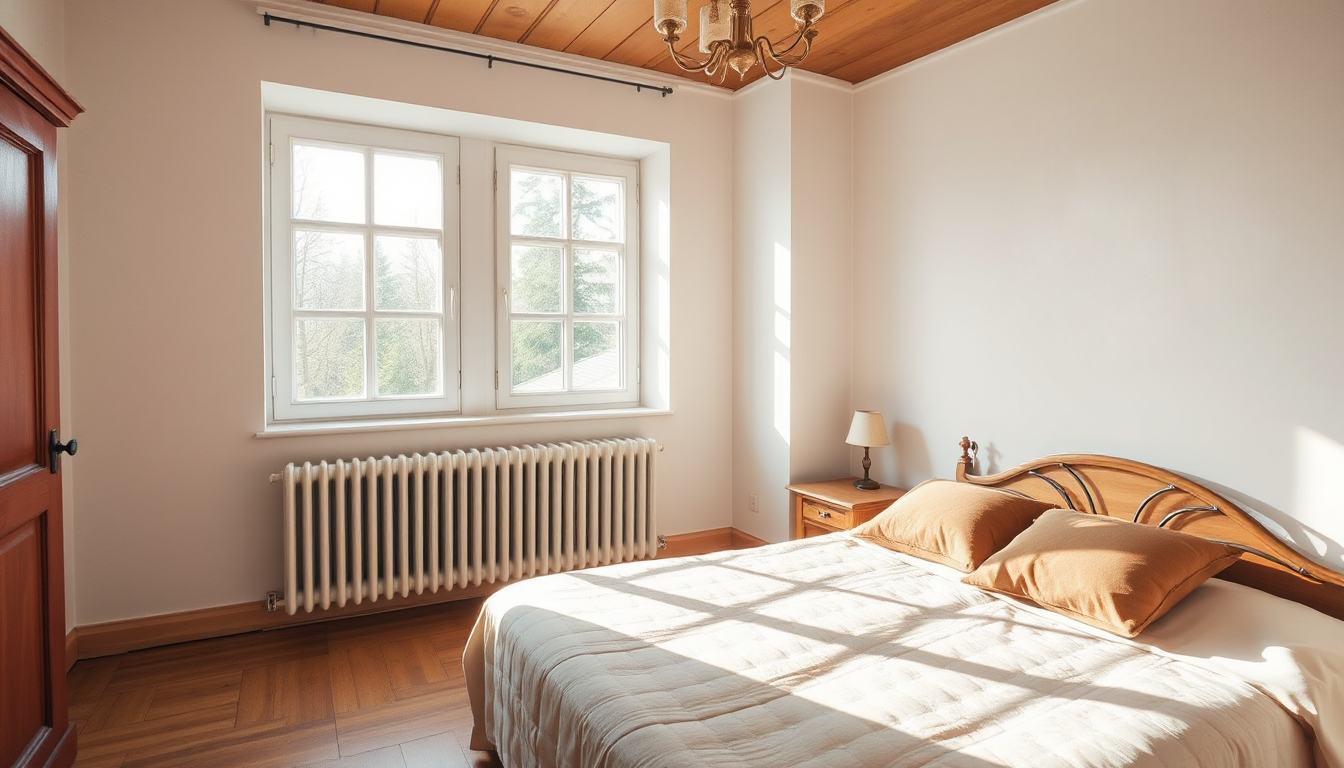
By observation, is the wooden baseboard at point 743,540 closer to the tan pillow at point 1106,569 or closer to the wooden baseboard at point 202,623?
the wooden baseboard at point 202,623

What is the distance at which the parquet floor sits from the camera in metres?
2.29

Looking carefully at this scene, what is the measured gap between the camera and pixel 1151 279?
269cm

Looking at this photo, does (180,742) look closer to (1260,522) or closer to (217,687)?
(217,687)

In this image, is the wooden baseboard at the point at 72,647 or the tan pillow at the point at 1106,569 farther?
the wooden baseboard at the point at 72,647

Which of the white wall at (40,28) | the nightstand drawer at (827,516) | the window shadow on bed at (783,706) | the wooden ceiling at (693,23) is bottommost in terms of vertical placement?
the window shadow on bed at (783,706)

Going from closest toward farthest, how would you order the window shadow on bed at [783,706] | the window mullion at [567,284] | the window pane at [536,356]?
the window shadow on bed at [783,706], the window pane at [536,356], the window mullion at [567,284]

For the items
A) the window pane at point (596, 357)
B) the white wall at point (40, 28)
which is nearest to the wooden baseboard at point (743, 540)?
the window pane at point (596, 357)

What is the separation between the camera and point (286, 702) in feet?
8.55

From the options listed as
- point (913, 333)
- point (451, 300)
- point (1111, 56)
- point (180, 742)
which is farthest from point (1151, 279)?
point (180, 742)

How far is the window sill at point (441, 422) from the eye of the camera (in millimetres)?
3238

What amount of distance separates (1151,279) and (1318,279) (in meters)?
0.49

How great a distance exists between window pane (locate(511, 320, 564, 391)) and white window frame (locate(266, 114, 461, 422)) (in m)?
0.32

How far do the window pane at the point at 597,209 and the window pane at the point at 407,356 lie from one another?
0.98m

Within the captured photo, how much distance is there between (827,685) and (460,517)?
2.11 meters
